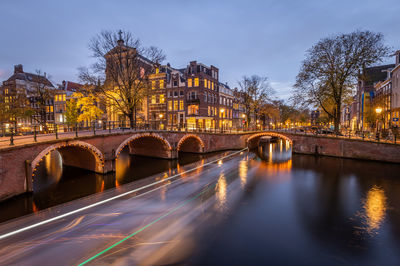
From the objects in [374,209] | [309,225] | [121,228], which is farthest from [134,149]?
[374,209]

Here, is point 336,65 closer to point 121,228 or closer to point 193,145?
point 193,145

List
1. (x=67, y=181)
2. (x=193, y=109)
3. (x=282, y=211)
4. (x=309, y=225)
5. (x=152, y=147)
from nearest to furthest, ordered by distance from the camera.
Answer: (x=309, y=225), (x=282, y=211), (x=67, y=181), (x=152, y=147), (x=193, y=109)

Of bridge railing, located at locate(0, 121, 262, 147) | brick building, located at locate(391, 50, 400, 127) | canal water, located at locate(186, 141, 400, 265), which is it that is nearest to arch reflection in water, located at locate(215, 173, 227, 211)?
canal water, located at locate(186, 141, 400, 265)

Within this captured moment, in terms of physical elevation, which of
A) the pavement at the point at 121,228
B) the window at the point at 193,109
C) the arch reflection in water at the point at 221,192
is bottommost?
the arch reflection in water at the point at 221,192

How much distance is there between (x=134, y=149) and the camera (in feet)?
90.8

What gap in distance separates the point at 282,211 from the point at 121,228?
8.01 m

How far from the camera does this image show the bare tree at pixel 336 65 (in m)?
23.6

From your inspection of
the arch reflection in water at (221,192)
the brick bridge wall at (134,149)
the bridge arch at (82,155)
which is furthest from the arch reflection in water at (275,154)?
the bridge arch at (82,155)

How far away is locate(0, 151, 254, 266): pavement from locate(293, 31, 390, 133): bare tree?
22.6 m

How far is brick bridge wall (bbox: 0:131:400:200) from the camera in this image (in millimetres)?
11266

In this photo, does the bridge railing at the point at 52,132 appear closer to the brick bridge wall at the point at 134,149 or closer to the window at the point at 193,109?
the brick bridge wall at the point at 134,149

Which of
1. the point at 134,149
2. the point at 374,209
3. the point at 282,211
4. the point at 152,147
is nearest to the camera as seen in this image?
the point at 282,211

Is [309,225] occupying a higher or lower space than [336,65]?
lower

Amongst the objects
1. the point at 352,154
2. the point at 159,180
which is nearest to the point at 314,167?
the point at 352,154
